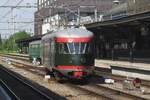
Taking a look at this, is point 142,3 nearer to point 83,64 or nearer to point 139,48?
point 139,48

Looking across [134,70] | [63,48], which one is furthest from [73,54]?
[134,70]

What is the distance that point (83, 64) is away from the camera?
79.6 feet

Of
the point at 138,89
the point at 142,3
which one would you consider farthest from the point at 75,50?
the point at 142,3

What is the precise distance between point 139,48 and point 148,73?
10.8 metres

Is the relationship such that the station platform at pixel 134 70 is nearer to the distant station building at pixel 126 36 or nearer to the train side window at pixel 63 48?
the distant station building at pixel 126 36

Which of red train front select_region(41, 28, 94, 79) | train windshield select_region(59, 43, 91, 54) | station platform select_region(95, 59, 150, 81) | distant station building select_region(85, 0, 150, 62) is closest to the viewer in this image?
red train front select_region(41, 28, 94, 79)

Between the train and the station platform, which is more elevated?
the train

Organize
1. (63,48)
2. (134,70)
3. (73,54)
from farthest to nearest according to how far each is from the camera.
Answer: (134,70) → (63,48) → (73,54)

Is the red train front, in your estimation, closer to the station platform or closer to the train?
the train

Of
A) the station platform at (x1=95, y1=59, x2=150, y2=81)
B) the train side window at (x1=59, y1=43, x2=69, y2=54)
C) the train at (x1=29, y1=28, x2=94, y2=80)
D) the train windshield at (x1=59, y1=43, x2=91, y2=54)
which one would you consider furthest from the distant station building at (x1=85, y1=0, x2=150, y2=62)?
the train side window at (x1=59, y1=43, x2=69, y2=54)

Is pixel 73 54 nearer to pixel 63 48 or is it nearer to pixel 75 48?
pixel 75 48

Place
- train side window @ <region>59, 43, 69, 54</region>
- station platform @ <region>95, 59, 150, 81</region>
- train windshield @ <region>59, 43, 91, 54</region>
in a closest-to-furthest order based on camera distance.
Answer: train windshield @ <region>59, 43, 91, 54</region>, train side window @ <region>59, 43, 69, 54</region>, station platform @ <region>95, 59, 150, 81</region>

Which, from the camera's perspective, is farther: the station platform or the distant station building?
the distant station building

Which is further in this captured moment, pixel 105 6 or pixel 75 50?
pixel 105 6
